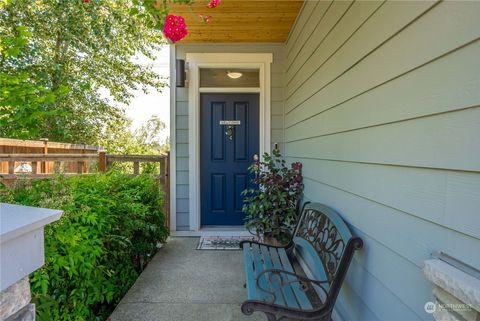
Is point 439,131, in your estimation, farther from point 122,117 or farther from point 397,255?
point 122,117

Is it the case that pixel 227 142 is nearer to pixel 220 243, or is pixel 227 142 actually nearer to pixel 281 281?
pixel 220 243

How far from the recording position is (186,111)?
147 inches

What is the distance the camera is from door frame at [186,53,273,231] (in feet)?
12.2

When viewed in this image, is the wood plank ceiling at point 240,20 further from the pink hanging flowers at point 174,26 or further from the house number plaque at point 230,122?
the house number plaque at point 230,122

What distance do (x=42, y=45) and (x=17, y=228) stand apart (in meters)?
7.23

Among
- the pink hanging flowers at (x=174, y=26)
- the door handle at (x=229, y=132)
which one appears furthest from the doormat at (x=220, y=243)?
the pink hanging flowers at (x=174, y=26)

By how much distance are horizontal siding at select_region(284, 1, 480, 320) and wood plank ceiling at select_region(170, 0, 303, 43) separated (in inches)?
39.1

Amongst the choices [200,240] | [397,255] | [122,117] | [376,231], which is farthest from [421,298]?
[122,117]

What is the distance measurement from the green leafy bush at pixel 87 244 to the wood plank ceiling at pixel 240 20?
1898mm

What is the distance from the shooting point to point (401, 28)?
1.13m

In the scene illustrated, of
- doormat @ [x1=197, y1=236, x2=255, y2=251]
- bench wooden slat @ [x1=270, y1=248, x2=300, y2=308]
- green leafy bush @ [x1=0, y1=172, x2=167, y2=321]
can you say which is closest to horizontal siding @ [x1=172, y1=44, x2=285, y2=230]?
doormat @ [x1=197, y1=236, x2=255, y2=251]

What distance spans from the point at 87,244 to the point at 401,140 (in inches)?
68.4

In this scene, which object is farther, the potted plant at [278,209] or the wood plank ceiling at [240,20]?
the potted plant at [278,209]

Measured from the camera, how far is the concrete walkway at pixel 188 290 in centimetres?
196
